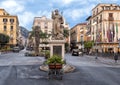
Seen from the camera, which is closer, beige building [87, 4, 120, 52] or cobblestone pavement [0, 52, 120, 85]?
cobblestone pavement [0, 52, 120, 85]

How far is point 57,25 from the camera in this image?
29125mm

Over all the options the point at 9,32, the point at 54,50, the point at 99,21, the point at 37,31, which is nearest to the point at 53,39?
the point at 54,50

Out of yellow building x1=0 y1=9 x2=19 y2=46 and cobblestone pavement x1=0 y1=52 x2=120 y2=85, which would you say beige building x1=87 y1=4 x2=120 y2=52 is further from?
cobblestone pavement x1=0 y1=52 x2=120 y2=85

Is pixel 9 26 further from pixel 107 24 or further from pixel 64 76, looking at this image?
pixel 64 76

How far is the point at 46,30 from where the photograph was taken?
162750 mm

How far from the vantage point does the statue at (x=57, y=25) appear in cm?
2848

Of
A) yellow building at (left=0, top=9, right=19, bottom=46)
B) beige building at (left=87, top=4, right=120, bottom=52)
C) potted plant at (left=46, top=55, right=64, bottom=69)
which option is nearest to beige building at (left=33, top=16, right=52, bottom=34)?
yellow building at (left=0, top=9, right=19, bottom=46)

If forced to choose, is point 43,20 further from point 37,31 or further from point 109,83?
point 109,83

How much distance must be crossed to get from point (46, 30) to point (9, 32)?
1786cm

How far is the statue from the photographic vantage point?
1121 inches

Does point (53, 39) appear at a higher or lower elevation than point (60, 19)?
lower

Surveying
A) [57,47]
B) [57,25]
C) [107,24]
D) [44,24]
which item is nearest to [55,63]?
[57,47]

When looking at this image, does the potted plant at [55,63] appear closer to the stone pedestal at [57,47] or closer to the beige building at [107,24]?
the stone pedestal at [57,47]

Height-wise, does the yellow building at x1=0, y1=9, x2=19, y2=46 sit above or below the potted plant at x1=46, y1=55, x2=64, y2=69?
above
